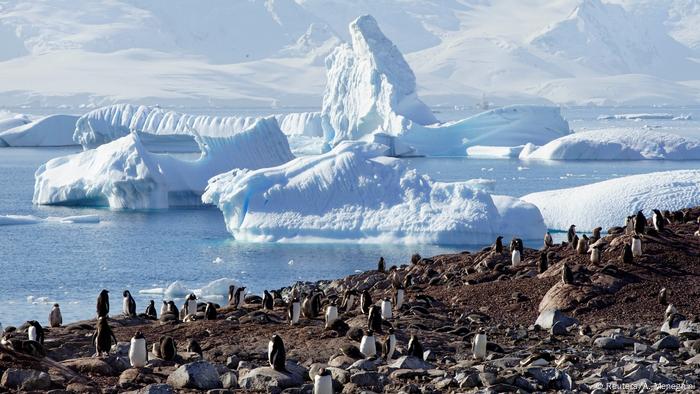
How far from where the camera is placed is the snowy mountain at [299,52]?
4483 inches

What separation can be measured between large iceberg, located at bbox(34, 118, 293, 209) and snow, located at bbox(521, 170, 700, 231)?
8835 mm

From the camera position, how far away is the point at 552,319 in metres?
11.0

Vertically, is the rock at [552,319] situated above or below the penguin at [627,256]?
below

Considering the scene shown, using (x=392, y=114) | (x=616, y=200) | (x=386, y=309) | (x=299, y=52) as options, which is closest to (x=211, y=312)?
(x=386, y=309)

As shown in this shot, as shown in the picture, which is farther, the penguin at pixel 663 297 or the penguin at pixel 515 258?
the penguin at pixel 515 258

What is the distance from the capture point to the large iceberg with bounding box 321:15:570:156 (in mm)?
40844

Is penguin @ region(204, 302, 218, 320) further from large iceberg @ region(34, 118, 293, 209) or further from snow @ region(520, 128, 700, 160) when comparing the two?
snow @ region(520, 128, 700, 160)

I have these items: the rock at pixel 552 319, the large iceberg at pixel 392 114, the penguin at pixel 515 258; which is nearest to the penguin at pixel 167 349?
the rock at pixel 552 319

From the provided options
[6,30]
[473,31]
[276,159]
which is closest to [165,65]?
[6,30]

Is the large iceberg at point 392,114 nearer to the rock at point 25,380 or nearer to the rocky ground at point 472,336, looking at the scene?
the rocky ground at point 472,336

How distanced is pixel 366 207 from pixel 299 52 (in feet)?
391

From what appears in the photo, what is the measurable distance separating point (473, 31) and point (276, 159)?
411 ft

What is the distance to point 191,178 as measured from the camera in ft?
97.7

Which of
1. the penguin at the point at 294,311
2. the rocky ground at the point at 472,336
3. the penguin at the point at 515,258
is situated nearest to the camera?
the rocky ground at the point at 472,336
